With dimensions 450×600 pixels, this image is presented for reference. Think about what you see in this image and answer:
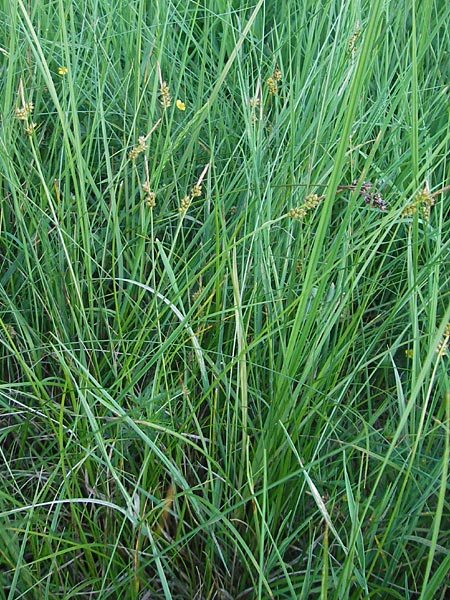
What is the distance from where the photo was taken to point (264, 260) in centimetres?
126

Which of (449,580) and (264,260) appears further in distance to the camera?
(264,260)

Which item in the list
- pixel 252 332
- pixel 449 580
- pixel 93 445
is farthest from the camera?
pixel 252 332

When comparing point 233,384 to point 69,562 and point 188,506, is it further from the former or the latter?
point 69,562

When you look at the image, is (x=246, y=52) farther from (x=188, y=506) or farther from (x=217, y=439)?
(x=188, y=506)

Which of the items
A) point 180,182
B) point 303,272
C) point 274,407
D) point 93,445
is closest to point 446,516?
point 274,407

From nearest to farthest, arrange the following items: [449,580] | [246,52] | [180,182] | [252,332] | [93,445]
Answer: [449,580] < [93,445] < [252,332] < [180,182] < [246,52]

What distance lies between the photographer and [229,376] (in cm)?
127

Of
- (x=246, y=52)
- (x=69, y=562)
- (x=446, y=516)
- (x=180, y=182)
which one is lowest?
(x=69, y=562)

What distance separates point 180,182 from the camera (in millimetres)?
1539

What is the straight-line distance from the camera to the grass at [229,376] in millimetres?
1059

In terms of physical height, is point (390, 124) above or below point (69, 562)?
above

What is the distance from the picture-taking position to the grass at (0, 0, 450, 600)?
41.7 inches

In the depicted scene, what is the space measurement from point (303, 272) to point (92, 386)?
347 millimetres

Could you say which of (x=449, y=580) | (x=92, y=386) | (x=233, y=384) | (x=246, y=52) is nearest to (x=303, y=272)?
(x=233, y=384)
